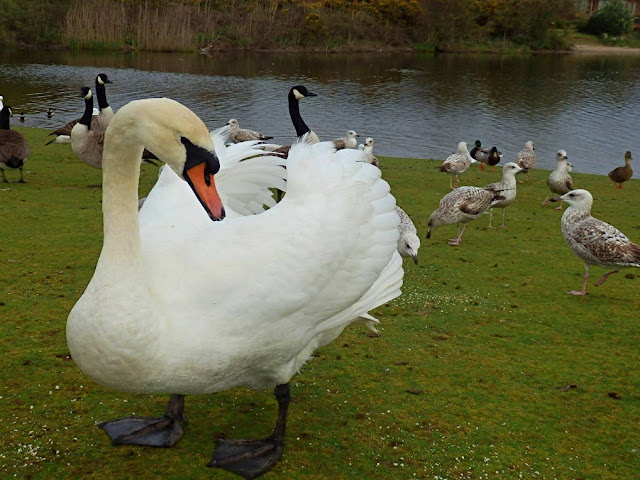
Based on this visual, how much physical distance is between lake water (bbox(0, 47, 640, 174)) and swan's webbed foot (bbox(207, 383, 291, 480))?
699 inches

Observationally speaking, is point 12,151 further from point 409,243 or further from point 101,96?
point 409,243

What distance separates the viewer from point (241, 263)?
3.43m

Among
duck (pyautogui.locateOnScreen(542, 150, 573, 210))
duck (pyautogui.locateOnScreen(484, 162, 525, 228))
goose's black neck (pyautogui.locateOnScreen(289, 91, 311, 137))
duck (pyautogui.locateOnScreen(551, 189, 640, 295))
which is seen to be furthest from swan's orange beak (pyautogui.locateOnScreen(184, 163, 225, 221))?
goose's black neck (pyautogui.locateOnScreen(289, 91, 311, 137))

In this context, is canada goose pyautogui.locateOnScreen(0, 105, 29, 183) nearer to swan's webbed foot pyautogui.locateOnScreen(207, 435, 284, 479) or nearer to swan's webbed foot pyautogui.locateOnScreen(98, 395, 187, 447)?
swan's webbed foot pyautogui.locateOnScreen(98, 395, 187, 447)

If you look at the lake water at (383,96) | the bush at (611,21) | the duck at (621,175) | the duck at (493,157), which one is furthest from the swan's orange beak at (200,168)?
the bush at (611,21)

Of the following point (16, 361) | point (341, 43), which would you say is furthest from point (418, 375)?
point (341, 43)

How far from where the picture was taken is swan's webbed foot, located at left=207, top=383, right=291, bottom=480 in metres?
3.69

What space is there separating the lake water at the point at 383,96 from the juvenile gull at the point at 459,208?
11210mm

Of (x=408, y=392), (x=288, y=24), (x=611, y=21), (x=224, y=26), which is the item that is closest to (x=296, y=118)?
(x=408, y=392)

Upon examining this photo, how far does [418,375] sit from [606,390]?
1470mm

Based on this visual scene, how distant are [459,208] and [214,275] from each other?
7.04m

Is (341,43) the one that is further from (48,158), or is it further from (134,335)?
(134,335)

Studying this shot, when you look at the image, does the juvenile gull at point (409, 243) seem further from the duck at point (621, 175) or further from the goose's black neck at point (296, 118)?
the duck at point (621, 175)

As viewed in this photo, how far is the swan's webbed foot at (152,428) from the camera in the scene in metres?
3.90
